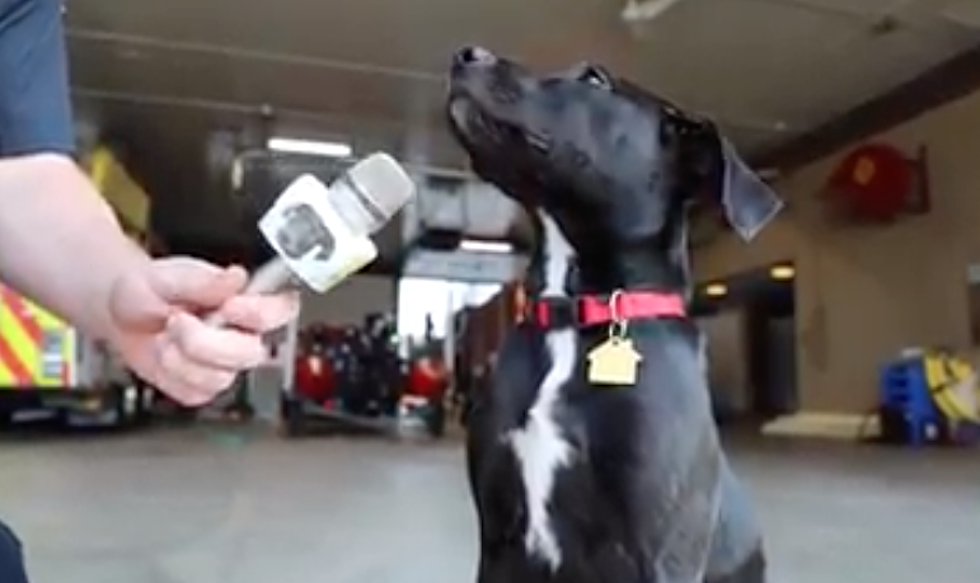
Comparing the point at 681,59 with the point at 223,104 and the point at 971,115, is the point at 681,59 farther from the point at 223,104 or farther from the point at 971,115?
the point at 223,104

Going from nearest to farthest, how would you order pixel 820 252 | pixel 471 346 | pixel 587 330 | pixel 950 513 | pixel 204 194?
pixel 587 330
pixel 950 513
pixel 820 252
pixel 204 194
pixel 471 346

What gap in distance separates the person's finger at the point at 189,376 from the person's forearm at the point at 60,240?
0.11 metres

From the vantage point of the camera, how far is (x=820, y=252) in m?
11.9

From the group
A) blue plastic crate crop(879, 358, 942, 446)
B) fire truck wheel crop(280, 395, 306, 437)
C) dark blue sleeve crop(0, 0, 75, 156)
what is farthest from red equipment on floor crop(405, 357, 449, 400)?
dark blue sleeve crop(0, 0, 75, 156)

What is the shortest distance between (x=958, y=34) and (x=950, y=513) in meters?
5.90

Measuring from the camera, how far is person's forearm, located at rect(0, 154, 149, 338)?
31.0 inches

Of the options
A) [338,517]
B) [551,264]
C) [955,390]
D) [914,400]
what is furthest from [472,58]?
[914,400]

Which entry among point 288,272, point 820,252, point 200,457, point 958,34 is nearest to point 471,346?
point 820,252

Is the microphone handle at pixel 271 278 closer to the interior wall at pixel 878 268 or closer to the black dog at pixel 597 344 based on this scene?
the black dog at pixel 597 344

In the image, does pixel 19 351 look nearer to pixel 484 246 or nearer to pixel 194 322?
pixel 194 322

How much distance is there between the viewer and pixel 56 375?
7434 millimetres

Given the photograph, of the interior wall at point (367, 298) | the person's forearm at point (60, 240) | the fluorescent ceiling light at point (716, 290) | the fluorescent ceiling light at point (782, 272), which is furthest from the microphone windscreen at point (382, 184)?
the interior wall at point (367, 298)

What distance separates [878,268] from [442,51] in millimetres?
4306

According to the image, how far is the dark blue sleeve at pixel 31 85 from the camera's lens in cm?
93
